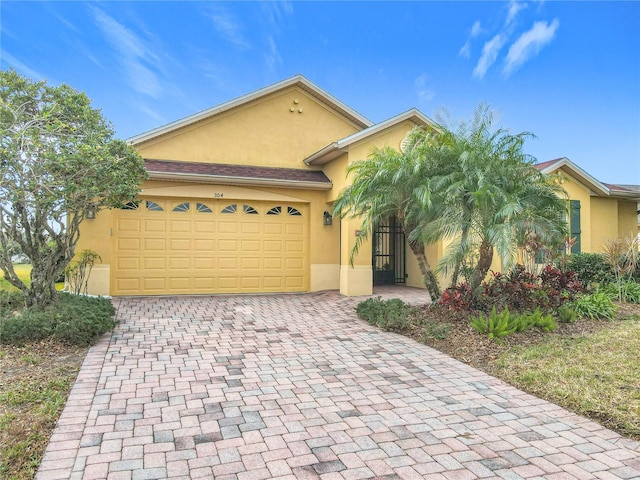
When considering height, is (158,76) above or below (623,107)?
above

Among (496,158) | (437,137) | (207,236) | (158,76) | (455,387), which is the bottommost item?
(455,387)

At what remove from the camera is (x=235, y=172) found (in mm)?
12000

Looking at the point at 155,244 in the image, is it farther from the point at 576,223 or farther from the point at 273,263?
the point at 576,223

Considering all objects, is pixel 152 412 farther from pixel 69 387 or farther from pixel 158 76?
pixel 158 76

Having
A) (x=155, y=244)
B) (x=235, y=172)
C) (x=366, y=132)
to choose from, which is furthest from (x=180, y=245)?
(x=366, y=132)

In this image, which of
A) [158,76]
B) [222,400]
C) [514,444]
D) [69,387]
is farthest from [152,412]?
[158,76]

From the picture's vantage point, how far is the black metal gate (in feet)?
47.2

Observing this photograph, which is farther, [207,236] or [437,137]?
[207,236]

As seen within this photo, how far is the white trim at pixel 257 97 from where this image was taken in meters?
11.9

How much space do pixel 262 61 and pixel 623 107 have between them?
13.2 metres

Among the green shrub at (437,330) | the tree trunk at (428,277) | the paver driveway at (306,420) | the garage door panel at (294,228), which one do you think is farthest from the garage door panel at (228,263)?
the green shrub at (437,330)

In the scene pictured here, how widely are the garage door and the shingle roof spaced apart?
86 cm

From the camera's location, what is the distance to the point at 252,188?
39.9ft

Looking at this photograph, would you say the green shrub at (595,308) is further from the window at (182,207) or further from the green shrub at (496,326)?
the window at (182,207)
